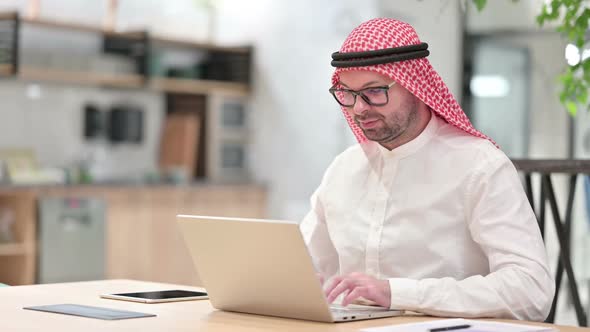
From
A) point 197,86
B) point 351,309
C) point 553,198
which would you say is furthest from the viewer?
point 197,86

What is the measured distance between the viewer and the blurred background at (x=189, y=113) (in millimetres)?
6359

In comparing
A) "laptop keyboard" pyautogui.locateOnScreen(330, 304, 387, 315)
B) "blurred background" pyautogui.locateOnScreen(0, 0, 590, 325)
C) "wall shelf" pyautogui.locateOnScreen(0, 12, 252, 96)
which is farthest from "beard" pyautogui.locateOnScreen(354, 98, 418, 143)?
"wall shelf" pyautogui.locateOnScreen(0, 12, 252, 96)

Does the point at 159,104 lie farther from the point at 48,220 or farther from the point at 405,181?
the point at 405,181

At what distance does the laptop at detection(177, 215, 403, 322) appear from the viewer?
6.61ft

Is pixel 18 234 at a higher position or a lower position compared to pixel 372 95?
lower

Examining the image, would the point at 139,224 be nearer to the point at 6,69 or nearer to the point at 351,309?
the point at 6,69

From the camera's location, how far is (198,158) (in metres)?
8.13

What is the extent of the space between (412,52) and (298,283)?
28.9 inches

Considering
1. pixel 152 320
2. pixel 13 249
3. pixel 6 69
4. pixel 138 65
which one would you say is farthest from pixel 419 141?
pixel 138 65

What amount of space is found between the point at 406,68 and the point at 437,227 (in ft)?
1.28

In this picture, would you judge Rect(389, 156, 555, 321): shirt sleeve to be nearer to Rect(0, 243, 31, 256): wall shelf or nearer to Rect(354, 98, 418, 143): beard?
A: Rect(354, 98, 418, 143): beard

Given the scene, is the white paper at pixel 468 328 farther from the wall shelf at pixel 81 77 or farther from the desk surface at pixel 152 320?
the wall shelf at pixel 81 77

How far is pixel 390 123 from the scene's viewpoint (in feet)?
8.30

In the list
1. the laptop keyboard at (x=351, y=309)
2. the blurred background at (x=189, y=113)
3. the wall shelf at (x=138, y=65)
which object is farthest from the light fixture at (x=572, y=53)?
the wall shelf at (x=138, y=65)
